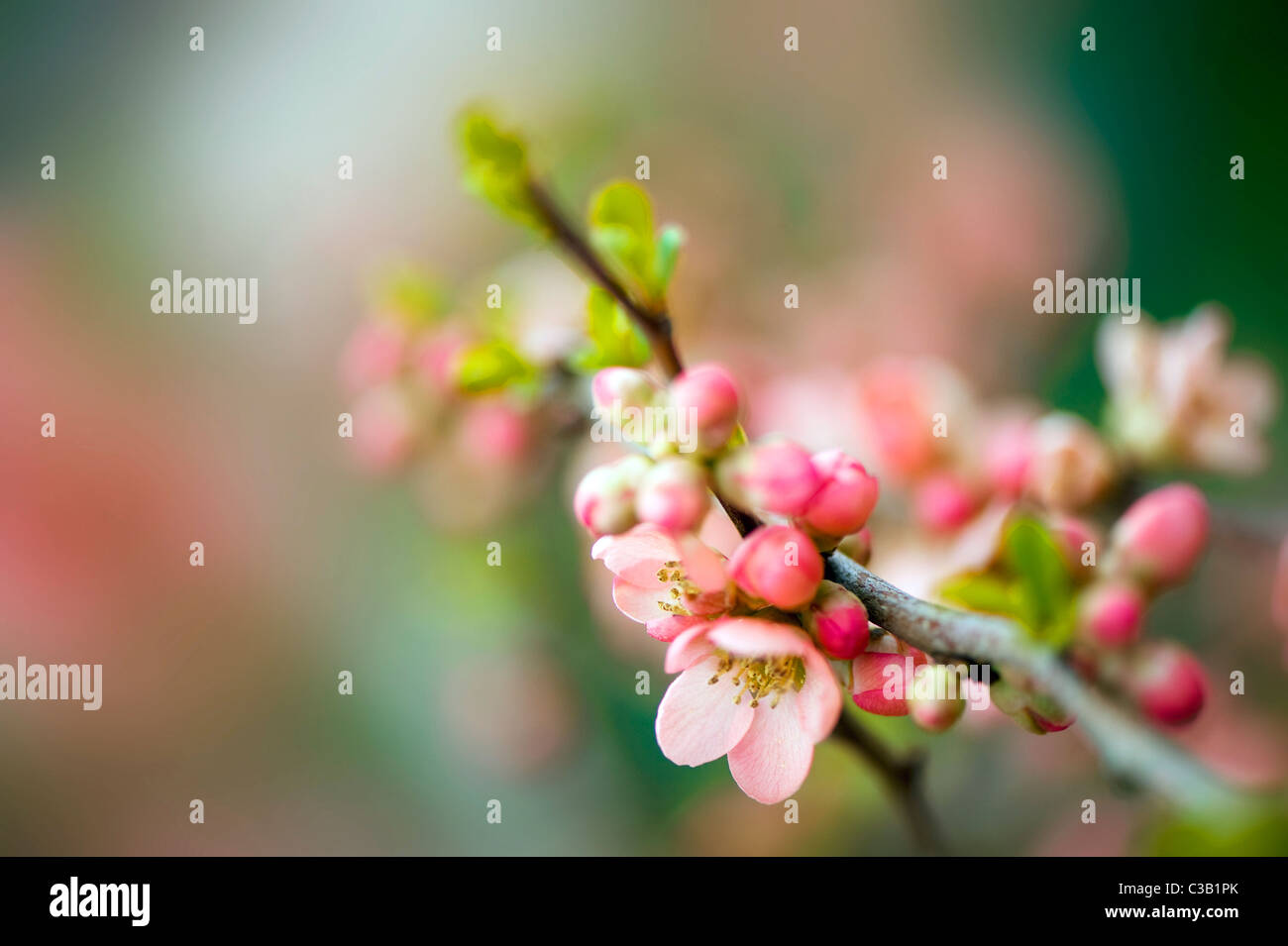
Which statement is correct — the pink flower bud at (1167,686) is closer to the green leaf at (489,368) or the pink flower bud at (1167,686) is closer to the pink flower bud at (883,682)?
the pink flower bud at (883,682)

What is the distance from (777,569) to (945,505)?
16.6 inches

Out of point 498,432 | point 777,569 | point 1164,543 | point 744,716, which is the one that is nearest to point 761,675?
point 744,716

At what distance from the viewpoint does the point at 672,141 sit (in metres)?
1.59

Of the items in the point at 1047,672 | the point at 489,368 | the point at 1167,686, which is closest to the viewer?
the point at 1047,672

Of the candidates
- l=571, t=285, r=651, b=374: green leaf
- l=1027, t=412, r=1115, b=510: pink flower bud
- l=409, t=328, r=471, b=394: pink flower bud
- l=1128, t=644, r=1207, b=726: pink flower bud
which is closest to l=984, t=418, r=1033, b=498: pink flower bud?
l=1027, t=412, r=1115, b=510: pink flower bud

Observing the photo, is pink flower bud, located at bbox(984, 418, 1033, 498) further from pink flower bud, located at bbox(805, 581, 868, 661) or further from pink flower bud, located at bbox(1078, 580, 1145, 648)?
pink flower bud, located at bbox(805, 581, 868, 661)

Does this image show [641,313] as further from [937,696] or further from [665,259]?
Answer: [937,696]

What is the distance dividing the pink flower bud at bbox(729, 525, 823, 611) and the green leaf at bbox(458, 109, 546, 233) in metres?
0.26

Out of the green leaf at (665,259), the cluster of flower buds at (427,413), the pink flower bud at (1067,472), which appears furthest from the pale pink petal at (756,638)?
the cluster of flower buds at (427,413)

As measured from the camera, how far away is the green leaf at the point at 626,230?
0.52 m

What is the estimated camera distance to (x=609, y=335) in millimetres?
535
